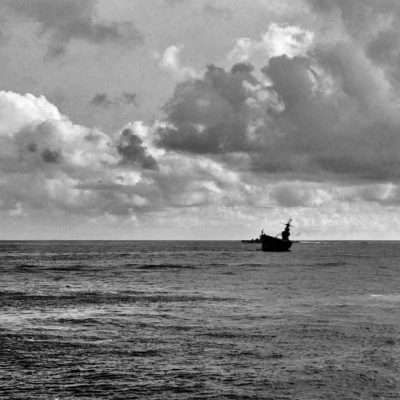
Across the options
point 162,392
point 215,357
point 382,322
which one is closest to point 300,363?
point 215,357

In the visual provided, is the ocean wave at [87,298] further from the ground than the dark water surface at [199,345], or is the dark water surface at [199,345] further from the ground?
the ocean wave at [87,298]

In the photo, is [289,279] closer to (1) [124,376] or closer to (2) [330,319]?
(2) [330,319]

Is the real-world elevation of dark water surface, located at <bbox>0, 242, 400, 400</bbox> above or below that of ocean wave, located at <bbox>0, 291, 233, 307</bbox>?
below

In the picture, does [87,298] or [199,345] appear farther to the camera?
[87,298]

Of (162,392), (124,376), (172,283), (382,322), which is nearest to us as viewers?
(162,392)

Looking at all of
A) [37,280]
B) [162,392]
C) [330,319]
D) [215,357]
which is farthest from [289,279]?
[162,392]

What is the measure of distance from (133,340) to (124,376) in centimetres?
957

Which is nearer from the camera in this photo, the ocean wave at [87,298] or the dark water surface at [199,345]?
the dark water surface at [199,345]

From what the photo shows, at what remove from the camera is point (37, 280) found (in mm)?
92688

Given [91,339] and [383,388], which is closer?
[383,388]

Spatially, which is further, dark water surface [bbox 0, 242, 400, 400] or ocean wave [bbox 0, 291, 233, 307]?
ocean wave [bbox 0, 291, 233, 307]

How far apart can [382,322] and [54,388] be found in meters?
29.2

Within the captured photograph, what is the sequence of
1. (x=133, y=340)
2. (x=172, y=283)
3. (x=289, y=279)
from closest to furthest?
1. (x=133, y=340)
2. (x=172, y=283)
3. (x=289, y=279)

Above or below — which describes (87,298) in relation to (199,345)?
above
